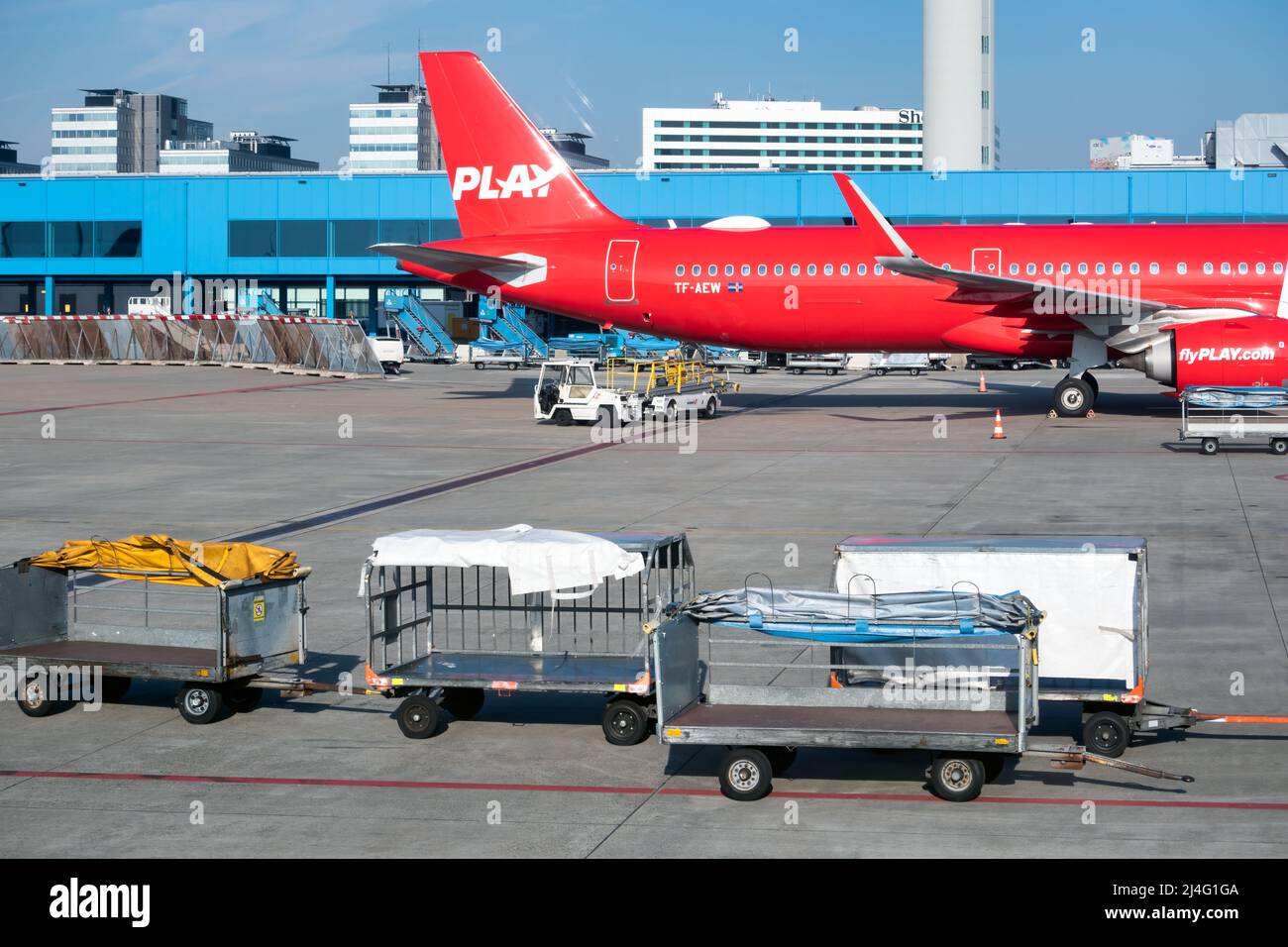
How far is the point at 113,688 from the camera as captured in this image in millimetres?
14664

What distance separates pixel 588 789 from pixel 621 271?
3475cm

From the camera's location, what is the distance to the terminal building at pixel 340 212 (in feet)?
279

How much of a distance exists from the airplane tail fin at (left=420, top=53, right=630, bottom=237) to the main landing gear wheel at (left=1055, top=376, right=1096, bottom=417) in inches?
591

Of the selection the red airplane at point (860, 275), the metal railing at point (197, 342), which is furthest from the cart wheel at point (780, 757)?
the metal railing at point (197, 342)

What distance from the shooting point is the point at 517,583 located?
13.0 meters

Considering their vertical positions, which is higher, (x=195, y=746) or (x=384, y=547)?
(x=384, y=547)

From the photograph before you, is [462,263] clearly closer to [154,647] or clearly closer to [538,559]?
[154,647]

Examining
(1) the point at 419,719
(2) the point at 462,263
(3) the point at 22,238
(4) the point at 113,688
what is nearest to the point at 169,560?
(4) the point at 113,688

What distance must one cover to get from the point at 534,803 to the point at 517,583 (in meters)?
2.32

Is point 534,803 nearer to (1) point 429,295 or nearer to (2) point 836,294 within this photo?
(2) point 836,294

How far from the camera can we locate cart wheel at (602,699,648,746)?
42.4 feet
